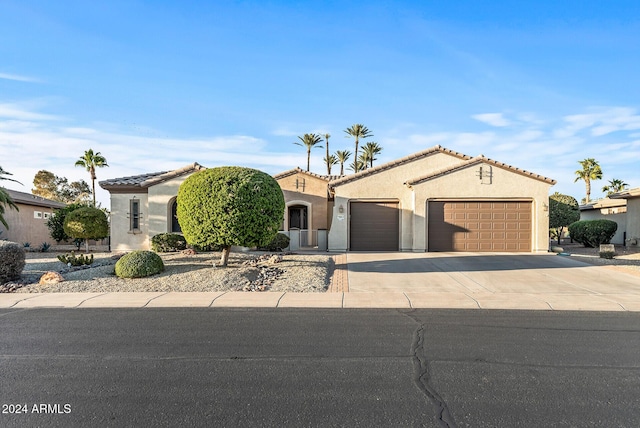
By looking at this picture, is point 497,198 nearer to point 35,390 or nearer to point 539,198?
point 539,198

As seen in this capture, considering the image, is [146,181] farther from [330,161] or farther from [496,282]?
[330,161]

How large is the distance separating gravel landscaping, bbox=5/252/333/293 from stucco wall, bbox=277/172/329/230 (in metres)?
8.76

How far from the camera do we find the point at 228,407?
419cm

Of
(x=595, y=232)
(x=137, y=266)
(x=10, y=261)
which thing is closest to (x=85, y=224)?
(x=10, y=261)

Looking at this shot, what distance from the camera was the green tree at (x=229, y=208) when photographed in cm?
1223

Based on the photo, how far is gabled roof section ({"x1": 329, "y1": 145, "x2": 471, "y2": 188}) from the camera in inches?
821

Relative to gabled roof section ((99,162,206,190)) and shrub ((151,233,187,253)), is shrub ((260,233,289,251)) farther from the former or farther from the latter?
gabled roof section ((99,162,206,190))

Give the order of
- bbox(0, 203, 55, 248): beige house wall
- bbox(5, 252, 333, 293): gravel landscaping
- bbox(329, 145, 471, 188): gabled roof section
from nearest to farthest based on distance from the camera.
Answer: bbox(5, 252, 333, 293): gravel landscaping, bbox(329, 145, 471, 188): gabled roof section, bbox(0, 203, 55, 248): beige house wall

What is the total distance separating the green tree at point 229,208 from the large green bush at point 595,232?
67.2 ft

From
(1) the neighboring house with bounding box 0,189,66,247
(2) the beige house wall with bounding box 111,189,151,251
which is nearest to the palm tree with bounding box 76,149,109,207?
(1) the neighboring house with bounding box 0,189,66,247

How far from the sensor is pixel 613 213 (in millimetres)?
29766

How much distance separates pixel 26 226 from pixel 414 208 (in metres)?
23.6

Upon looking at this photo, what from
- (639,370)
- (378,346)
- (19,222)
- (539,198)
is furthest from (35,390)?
(19,222)

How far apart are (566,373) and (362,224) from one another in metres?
15.9
